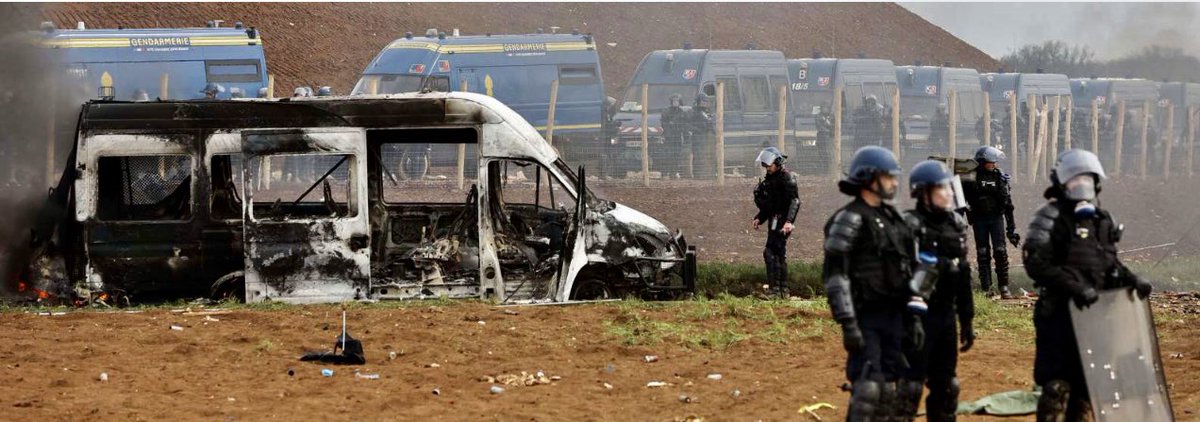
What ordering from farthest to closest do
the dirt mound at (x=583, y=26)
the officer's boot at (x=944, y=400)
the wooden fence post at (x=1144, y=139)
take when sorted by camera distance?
the dirt mound at (x=583, y=26)
the wooden fence post at (x=1144, y=139)
the officer's boot at (x=944, y=400)

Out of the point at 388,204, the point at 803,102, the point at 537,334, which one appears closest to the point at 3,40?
the point at 388,204

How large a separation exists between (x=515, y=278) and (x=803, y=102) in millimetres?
21993

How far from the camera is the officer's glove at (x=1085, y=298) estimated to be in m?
7.95

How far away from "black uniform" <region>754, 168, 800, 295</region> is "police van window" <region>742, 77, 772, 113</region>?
1600 cm

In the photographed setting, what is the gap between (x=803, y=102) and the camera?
36.2 metres

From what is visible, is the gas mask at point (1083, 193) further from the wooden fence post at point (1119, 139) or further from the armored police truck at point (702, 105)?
the wooden fence post at point (1119, 139)

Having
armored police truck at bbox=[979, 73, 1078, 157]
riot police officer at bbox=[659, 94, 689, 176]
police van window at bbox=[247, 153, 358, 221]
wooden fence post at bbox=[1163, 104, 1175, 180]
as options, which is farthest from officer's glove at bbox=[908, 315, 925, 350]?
armored police truck at bbox=[979, 73, 1078, 157]

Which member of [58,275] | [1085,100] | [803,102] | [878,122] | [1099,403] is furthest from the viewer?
[1085,100]

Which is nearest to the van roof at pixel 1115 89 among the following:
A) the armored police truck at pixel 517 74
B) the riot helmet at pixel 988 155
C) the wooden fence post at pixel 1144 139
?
the wooden fence post at pixel 1144 139

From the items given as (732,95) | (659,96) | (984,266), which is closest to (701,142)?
(659,96)

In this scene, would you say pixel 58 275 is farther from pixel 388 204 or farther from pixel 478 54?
pixel 478 54

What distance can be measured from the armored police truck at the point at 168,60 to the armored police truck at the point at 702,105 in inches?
293

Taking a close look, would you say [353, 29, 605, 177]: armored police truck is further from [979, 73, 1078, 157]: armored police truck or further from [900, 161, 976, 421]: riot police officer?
[900, 161, 976, 421]: riot police officer

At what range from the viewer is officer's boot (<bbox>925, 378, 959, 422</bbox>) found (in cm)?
839
